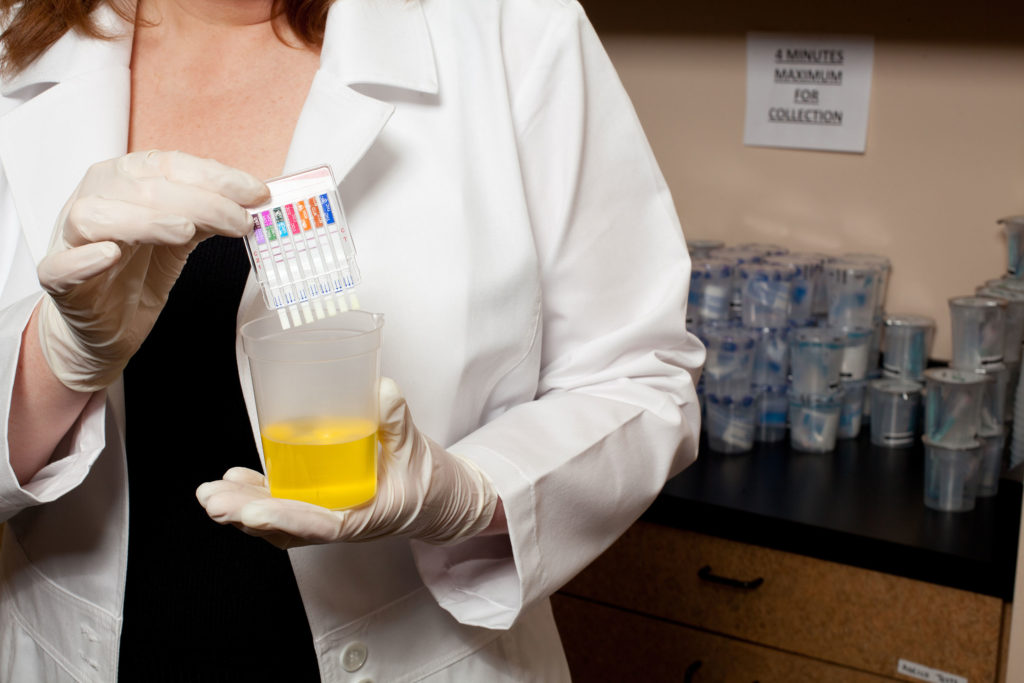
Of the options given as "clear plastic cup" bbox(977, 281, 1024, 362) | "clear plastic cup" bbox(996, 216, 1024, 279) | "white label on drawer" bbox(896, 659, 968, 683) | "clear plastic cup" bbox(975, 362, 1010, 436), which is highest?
"clear plastic cup" bbox(996, 216, 1024, 279)

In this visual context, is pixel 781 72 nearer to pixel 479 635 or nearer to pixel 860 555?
pixel 860 555

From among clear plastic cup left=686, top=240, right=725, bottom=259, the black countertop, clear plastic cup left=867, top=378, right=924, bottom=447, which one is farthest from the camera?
clear plastic cup left=686, top=240, right=725, bottom=259

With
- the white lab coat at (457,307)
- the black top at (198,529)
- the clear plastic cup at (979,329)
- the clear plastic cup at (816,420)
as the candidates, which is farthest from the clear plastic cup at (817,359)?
the black top at (198,529)

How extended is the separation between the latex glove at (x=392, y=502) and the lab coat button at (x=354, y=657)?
0.48 feet

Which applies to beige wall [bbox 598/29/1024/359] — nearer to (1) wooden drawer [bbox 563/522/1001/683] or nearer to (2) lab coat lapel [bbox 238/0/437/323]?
(1) wooden drawer [bbox 563/522/1001/683]

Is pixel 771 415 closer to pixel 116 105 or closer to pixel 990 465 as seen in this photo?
pixel 990 465

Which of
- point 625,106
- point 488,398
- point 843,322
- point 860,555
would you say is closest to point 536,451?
point 488,398

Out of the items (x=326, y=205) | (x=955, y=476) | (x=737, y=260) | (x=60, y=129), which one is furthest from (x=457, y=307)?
(x=737, y=260)

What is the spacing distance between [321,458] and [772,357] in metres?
1.43

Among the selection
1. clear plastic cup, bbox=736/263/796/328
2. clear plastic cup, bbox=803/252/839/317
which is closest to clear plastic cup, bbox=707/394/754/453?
clear plastic cup, bbox=736/263/796/328

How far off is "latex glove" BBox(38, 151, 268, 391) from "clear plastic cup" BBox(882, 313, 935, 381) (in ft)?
4.89

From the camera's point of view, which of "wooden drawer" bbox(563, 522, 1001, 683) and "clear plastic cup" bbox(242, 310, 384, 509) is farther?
"wooden drawer" bbox(563, 522, 1001, 683)

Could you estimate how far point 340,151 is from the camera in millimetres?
932

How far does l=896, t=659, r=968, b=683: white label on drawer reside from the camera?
158cm
